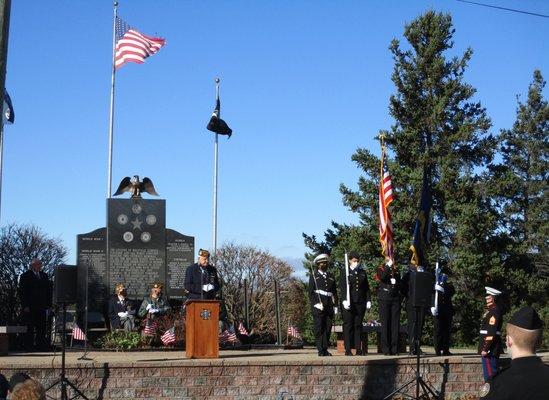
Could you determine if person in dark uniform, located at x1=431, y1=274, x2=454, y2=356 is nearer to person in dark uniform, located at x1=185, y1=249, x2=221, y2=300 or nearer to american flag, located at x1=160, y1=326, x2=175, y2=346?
person in dark uniform, located at x1=185, y1=249, x2=221, y2=300

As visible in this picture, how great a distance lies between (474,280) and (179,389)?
80.2 feet

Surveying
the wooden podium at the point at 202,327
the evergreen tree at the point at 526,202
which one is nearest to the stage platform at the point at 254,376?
the wooden podium at the point at 202,327

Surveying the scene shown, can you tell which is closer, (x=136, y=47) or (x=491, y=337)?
(x=491, y=337)

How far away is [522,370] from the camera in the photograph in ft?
17.8

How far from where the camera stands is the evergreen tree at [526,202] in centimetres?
4088

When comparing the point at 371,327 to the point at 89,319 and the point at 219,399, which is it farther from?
the point at 89,319

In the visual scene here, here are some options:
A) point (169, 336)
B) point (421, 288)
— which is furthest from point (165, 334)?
point (421, 288)

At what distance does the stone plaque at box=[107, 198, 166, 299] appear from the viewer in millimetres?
25000

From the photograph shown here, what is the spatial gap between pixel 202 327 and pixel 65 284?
9.03 feet

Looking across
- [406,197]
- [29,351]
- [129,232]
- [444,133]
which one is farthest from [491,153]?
[29,351]

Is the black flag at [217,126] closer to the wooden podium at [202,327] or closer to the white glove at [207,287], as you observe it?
the white glove at [207,287]

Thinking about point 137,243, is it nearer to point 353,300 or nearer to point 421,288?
point 353,300

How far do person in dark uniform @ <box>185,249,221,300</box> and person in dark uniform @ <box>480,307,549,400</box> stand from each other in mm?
14492

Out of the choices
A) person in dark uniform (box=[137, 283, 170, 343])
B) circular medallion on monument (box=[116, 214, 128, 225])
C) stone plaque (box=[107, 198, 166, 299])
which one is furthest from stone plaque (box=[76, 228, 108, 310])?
person in dark uniform (box=[137, 283, 170, 343])
